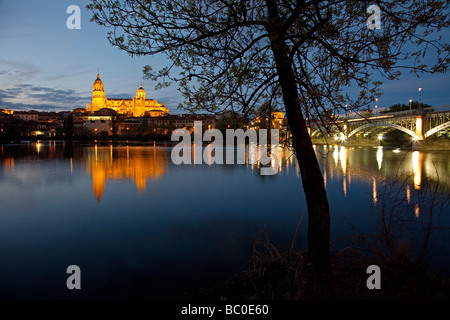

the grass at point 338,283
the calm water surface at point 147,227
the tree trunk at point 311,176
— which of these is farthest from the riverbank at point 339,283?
the calm water surface at point 147,227

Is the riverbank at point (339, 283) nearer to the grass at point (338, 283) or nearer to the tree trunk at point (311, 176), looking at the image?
the grass at point (338, 283)

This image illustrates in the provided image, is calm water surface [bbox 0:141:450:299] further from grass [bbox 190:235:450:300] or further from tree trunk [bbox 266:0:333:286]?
grass [bbox 190:235:450:300]

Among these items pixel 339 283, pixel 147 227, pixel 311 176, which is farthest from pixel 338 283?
pixel 147 227

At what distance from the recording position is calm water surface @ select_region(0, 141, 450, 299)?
259 inches

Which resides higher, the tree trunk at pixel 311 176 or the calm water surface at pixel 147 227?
the tree trunk at pixel 311 176

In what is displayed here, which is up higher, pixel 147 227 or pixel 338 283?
pixel 338 283

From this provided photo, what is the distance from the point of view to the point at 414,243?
26.7 feet

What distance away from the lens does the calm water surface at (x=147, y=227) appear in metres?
6.57

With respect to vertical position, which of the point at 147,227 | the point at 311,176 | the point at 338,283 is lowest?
the point at 147,227

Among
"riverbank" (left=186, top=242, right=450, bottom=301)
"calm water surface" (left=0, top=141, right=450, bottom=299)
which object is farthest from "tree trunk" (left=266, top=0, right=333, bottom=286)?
"calm water surface" (left=0, top=141, right=450, bottom=299)

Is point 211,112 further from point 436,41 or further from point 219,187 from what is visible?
point 219,187

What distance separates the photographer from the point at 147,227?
413 inches

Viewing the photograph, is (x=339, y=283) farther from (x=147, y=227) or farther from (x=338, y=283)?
(x=147, y=227)
